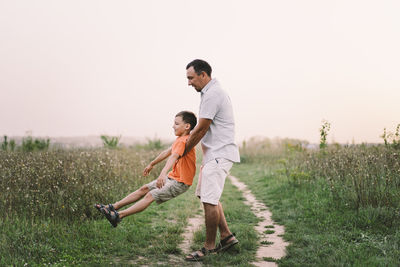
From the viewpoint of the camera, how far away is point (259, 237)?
5.44 meters

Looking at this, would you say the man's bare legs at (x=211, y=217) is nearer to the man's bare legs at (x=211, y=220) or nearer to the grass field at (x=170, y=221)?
the man's bare legs at (x=211, y=220)

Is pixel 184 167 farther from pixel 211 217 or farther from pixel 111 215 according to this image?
pixel 111 215

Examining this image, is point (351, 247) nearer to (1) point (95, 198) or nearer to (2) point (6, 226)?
(1) point (95, 198)

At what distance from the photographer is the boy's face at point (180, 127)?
4387mm

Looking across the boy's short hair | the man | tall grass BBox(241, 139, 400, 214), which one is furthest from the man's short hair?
tall grass BBox(241, 139, 400, 214)

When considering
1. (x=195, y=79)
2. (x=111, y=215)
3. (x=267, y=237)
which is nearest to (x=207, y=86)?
(x=195, y=79)

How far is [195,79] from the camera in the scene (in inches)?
167

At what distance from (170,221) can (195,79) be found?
3.45 m

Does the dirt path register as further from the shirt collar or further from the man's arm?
the shirt collar

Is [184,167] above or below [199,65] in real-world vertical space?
below

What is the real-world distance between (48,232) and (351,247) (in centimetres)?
452

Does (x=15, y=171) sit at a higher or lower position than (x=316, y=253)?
higher

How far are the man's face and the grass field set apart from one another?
7.77ft

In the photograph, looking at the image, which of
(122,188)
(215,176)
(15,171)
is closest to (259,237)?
(215,176)
